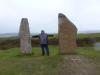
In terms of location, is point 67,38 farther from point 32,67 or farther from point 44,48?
point 32,67

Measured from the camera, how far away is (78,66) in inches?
822

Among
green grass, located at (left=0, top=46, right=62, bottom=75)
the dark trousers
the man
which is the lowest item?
green grass, located at (left=0, top=46, right=62, bottom=75)

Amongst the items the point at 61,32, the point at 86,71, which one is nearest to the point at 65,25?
Result: the point at 61,32

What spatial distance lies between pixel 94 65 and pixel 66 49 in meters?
5.02

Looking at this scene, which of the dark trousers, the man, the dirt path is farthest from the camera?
the dark trousers

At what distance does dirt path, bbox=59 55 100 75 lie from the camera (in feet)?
62.7

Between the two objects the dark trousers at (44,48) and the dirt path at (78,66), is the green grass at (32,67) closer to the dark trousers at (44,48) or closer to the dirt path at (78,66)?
the dirt path at (78,66)

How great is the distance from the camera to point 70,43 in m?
26.3

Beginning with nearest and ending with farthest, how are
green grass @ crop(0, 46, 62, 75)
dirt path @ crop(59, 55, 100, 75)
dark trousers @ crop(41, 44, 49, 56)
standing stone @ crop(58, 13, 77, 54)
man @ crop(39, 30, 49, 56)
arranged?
dirt path @ crop(59, 55, 100, 75) → green grass @ crop(0, 46, 62, 75) → standing stone @ crop(58, 13, 77, 54) → man @ crop(39, 30, 49, 56) → dark trousers @ crop(41, 44, 49, 56)

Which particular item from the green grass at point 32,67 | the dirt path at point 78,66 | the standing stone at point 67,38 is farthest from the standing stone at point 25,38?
the dirt path at point 78,66

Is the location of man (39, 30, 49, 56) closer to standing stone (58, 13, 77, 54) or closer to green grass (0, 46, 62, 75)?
standing stone (58, 13, 77, 54)

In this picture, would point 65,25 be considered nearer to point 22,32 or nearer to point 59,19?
point 59,19

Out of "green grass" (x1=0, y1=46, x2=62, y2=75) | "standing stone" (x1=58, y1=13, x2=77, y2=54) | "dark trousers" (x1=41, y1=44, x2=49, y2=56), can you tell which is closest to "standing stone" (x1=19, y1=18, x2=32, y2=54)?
"dark trousers" (x1=41, y1=44, x2=49, y2=56)

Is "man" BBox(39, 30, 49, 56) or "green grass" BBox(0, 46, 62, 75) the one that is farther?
"man" BBox(39, 30, 49, 56)
